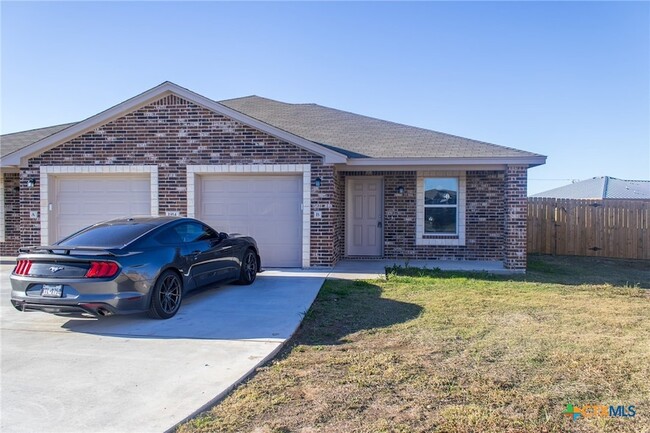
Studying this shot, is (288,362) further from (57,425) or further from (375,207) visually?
(375,207)

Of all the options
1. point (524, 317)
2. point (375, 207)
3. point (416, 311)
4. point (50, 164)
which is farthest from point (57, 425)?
point (375, 207)

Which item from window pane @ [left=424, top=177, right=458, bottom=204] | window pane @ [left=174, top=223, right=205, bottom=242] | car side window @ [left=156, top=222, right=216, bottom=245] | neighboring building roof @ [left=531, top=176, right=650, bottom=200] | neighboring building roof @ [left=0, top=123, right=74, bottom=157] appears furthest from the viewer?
neighboring building roof @ [left=531, top=176, right=650, bottom=200]

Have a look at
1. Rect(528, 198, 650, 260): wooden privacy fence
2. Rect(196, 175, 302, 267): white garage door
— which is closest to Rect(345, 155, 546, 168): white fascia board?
Rect(196, 175, 302, 267): white garage door

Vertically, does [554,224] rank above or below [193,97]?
below

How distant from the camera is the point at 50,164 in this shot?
37.7 ft

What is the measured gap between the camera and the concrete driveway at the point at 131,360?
3719 millimetres

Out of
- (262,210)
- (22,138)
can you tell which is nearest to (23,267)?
(262,210)

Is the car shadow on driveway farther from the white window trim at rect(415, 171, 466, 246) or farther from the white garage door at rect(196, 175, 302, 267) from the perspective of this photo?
the white window trim at rect(415, 171, 466, 246)

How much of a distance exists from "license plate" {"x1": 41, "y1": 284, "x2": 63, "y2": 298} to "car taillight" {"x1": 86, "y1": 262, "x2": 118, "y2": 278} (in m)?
0.39

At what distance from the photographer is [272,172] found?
36.3 ft

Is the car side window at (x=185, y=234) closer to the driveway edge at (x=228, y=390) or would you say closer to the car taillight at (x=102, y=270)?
the car taillight at (x=102, y=270)

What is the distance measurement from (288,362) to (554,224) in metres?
13.5

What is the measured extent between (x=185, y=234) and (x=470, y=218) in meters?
8.08

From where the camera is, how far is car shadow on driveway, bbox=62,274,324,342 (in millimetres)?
5895
